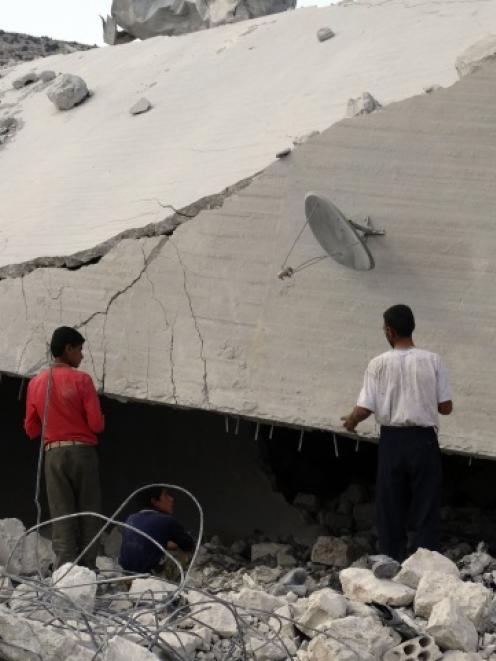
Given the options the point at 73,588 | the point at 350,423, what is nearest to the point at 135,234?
the point at 350,423

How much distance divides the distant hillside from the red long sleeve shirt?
1164 centimetres

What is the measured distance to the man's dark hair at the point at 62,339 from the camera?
6.02 metres

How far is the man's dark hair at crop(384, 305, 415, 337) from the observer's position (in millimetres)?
5383

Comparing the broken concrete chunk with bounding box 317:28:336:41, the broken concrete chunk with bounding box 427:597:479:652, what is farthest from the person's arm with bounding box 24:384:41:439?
the broken concrete chunk with bounding box 317:28:336:41

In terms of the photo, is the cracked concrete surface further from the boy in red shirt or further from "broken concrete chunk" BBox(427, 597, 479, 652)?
"broken concrete chunk" BBox(427, 597, 479, 652)

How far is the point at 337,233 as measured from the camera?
19.9 ft

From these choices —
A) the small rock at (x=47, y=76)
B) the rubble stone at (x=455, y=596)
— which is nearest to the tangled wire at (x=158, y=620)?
the rubble stone at (x=455, y=596)

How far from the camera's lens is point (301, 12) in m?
8.65

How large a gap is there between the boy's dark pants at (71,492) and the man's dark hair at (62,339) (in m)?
0.45

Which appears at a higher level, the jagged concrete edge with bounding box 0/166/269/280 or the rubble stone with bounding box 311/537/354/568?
the jagged concrete edge with bounding box 0/166/269/280

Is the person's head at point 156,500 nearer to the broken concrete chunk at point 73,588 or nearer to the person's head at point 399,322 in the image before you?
the broken concrete chunk at point 73,588

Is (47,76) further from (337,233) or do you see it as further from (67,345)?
(337,233)

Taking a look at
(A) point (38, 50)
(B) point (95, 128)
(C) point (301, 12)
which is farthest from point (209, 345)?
(A) point (38, 50)

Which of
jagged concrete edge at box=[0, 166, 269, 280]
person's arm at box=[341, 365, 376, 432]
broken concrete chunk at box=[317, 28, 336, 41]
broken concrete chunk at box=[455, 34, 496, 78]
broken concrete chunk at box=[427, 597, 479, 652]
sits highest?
broken concrete chunk at box=[317, 28, 336, 41]
